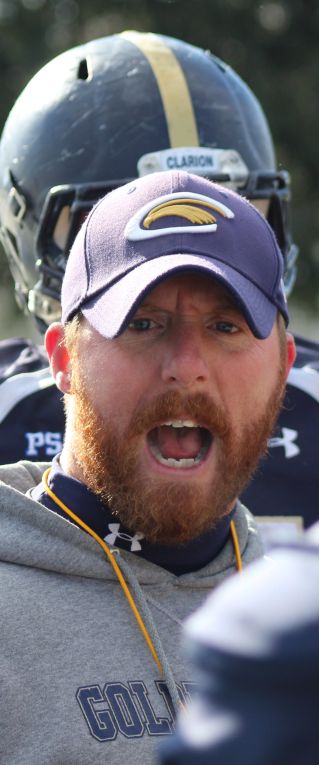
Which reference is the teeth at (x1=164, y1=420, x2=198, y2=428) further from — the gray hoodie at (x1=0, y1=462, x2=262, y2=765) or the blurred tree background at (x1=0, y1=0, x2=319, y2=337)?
the blurred tree background at (x1=0, y1=0, x2=319, y2=337)

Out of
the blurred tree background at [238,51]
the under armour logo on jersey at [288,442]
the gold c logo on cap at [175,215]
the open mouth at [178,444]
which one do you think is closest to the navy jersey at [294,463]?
the under armour logo on jersey at [288,442]

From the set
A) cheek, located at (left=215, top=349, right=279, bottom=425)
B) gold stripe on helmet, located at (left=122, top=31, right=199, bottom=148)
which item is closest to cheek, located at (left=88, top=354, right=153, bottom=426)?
cheek, located at (left=215, top=349, right=279, bottom=425)

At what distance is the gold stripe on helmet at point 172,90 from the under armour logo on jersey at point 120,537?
1.52 metres

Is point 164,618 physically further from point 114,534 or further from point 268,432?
point 268,432

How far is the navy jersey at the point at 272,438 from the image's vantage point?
2.77 meters

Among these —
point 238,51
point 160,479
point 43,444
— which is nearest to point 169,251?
point 160,479

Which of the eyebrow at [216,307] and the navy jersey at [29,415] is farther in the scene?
the navy jersey at [29,415]

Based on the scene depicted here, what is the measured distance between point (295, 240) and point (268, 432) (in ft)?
29.2

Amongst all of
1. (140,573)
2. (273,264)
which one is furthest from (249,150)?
(140,573)

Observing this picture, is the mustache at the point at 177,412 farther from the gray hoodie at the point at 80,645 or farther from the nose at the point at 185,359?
the gray hoodie at the point at 80,645

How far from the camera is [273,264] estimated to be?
1896mm

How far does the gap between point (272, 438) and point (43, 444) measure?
500 millimetres

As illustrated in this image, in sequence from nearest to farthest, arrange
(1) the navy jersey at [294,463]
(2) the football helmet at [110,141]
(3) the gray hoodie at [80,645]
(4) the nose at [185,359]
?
1. (3) the gray hoodie at [80,645]
2. (4) the nose at [185,359]
3. (1) the navy jersey at [294,463]
4. (2) the football helmet at [110,141]

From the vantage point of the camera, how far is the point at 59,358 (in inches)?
78.8
